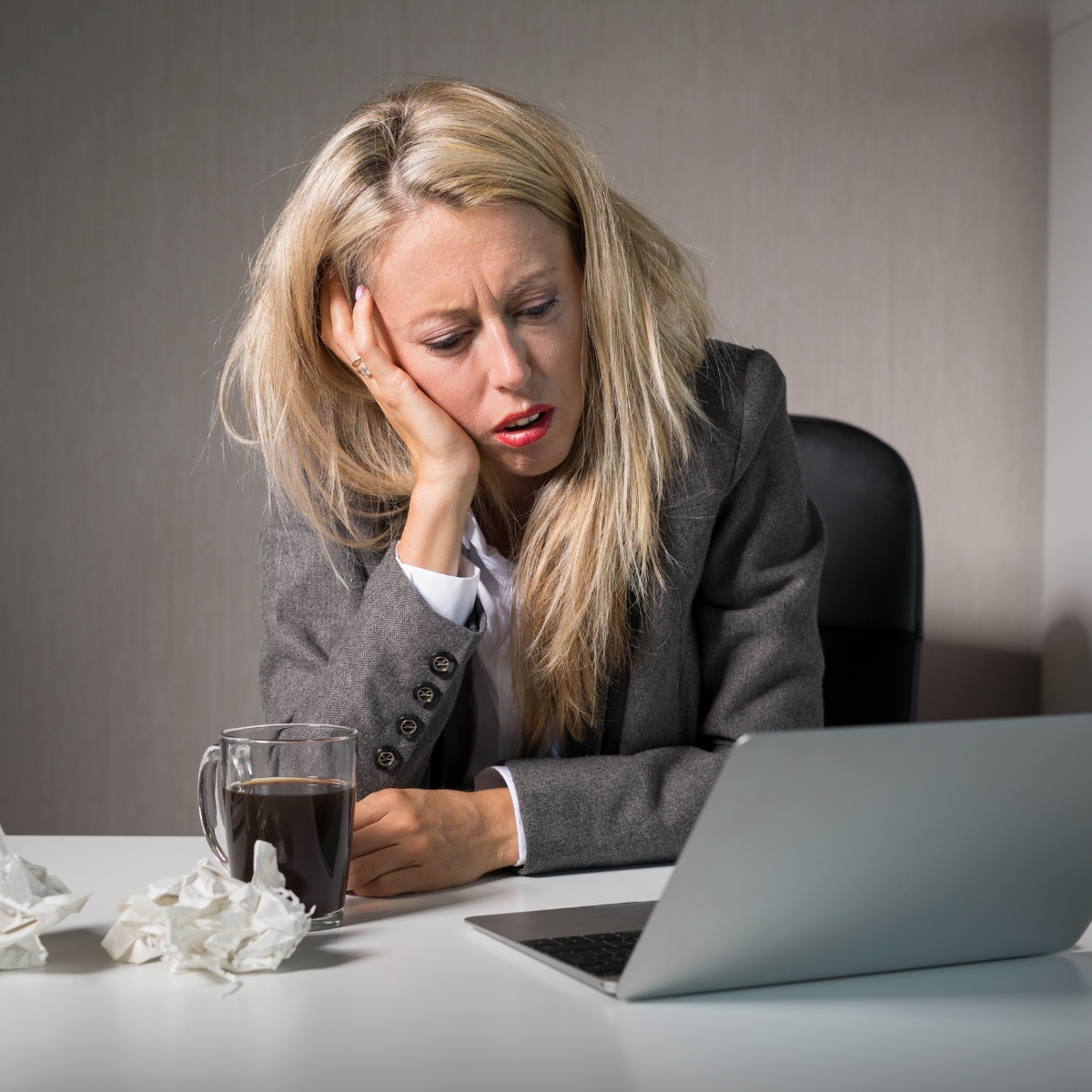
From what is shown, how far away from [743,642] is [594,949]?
0.55 meters

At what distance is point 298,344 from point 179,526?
1184mm

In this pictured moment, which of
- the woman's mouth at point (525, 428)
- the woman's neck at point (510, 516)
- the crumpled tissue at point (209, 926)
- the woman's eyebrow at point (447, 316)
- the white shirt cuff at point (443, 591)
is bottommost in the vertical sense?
the crumpled tissue at point (209, 926)

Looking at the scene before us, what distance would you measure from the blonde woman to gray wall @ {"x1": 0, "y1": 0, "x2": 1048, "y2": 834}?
112 centimetres

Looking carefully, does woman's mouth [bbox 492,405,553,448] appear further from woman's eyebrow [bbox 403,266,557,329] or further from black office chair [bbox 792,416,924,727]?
black office chair [bbox 792,416,924,727]

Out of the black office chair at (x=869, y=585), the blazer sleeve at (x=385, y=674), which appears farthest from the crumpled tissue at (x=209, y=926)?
the black office chair at (x=869, y=585)

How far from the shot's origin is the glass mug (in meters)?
0.67

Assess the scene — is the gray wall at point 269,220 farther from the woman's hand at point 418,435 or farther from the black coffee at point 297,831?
the black coffee at point 297,831

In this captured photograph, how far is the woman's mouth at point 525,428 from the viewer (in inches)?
→ 43.4

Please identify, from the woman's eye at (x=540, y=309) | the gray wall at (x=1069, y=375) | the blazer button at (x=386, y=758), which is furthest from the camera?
the gray wall at (x=1069, y=375)

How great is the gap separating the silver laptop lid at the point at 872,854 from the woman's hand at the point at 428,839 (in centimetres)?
26

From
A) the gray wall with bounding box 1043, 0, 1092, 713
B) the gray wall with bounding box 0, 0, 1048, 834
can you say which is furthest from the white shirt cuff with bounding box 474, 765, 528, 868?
the gray wall with bounding box 1043, 0, 1092, 713

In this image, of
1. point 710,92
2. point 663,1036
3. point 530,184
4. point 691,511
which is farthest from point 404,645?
point 710,92

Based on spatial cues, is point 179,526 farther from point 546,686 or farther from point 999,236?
point 999,236

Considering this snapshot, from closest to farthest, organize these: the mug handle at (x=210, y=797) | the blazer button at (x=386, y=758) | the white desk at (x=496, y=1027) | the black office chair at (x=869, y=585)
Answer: the white desk at (x=496, y=1027), the mug handle at (x=210, y=797), the blazer button at (x=386, y=758), the black office chair at (x=869, y=585)
